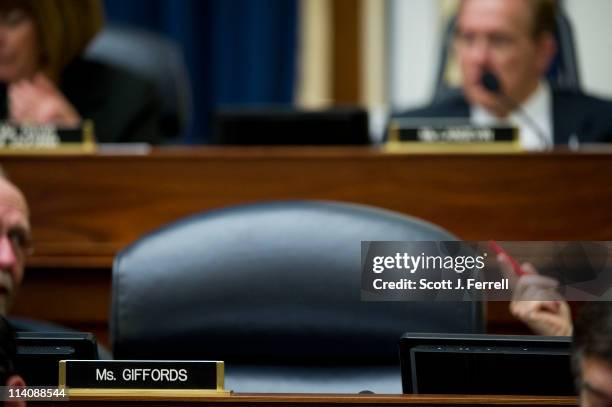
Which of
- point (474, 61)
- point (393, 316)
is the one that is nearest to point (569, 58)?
point (474, 61)

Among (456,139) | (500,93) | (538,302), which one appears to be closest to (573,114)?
(500,93)

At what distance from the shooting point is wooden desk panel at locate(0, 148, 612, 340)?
2039mm

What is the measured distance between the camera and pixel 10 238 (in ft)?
4.78

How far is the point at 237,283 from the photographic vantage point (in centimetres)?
138

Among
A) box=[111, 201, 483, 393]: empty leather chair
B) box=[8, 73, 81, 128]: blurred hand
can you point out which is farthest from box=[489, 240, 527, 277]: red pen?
box=[8, 73, 81, 128]: blurred hand

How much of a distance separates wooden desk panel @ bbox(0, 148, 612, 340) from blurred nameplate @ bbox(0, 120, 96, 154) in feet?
0.09

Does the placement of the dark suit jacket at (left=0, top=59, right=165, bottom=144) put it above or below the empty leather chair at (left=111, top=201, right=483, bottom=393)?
above

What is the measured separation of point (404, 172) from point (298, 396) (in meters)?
1.27

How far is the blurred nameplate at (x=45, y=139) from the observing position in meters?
2.11

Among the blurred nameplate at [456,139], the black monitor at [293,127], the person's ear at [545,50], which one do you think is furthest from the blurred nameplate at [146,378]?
the person's ear at [545,50]

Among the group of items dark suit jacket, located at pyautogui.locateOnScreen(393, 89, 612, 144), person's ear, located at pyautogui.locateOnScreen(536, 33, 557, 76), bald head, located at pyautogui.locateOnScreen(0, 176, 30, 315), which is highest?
person's ear, located at pyautogui.locateOnScreen(536, 33, 557, 76)

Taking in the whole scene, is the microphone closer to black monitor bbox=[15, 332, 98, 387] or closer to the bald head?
the bald head

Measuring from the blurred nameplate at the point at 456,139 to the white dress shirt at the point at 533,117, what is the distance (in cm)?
57

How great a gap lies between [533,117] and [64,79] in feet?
3.69
